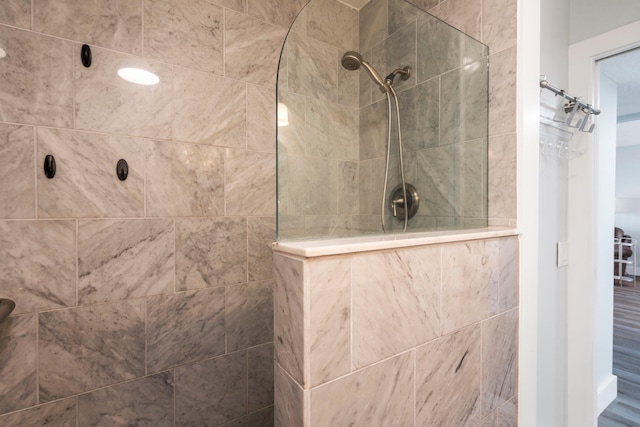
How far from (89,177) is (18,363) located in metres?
0.70

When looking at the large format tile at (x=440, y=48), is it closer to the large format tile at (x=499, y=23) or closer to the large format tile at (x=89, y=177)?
the large format tile at (x=499, y=23)

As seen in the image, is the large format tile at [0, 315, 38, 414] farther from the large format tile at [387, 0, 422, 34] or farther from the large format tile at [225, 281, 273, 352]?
the large format tile at [387, 0, 422, 34]

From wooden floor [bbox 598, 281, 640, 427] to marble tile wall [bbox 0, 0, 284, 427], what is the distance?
6.92 ft

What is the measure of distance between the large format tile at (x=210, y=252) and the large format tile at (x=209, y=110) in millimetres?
395

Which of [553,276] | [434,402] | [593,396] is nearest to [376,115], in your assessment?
[434,402]

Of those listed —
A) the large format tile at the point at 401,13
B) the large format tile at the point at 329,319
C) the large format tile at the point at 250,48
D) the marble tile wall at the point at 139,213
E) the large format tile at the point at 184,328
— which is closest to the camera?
the large format tile at the point at 329,319

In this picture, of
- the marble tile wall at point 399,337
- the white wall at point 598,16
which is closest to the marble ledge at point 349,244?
the marble tile wall at point 399,337

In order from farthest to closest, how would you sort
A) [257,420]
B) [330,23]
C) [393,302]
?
1. [257,420]
2. [330,23]
3. [393,302]

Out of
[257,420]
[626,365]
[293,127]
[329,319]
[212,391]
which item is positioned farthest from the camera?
[626,365]

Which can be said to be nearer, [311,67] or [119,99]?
[311,67]

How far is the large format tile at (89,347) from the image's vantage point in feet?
3.38

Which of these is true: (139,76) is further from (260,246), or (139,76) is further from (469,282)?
(469,282)

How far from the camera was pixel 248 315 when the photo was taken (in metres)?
1.43

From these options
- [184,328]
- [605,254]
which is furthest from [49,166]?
[605,254]
